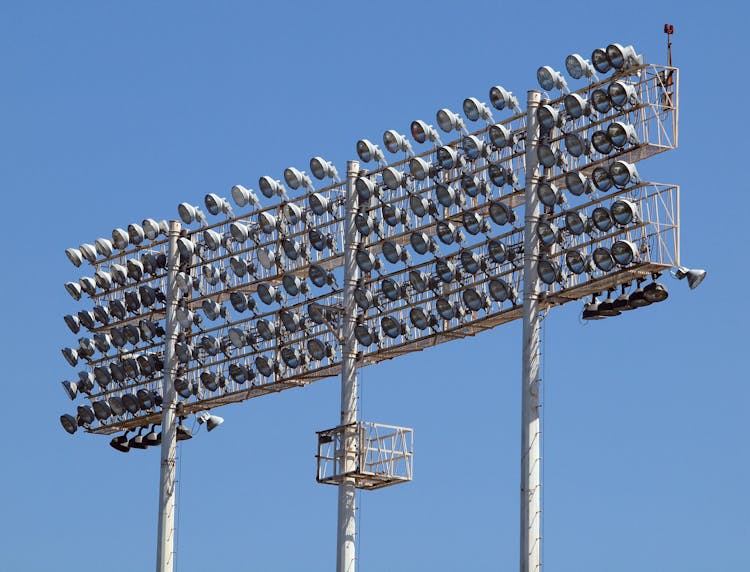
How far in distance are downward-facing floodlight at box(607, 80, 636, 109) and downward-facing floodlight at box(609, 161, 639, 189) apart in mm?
1785

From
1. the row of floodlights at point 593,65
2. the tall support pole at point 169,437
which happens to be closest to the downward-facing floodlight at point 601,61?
the row of floodlights at point 593,65

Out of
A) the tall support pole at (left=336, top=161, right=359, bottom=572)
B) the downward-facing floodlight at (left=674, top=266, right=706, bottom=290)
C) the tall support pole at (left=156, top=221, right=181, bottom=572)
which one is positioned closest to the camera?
the downward-facing floodlight at (left=674, top=266, right=706, bottom=290)

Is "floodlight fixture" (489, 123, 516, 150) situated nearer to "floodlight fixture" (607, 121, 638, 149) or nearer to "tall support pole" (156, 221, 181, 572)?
"floodlight fixture" (607, 121, 638, 149)

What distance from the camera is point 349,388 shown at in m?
69.5

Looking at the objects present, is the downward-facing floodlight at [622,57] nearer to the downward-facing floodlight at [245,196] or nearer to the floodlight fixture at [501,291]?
the floodlight fixture at [501,291]

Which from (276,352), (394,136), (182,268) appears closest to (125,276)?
(182,268)

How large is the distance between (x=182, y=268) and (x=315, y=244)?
24.9 ft

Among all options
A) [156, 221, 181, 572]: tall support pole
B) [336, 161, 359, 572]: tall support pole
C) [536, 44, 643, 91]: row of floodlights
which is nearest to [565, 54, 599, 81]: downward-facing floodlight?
[536, 44, 643, 91]: row of floodlights

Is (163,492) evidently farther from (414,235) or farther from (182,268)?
(414,235)

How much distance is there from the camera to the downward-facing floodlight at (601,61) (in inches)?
2485

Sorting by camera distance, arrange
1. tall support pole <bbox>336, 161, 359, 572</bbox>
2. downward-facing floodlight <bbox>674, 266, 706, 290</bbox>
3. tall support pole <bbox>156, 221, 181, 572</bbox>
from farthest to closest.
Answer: tall support pole <bbox>156, 221, 181, 572</bbox>, tall support pole <bbox>336, 161, 359, 572</bbox>, downward-facing floodlight <bbox>674, 266, 706, 290</bbox>

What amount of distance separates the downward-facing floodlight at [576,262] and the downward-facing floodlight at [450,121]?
6.80 metres

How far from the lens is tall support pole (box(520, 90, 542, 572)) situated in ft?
202

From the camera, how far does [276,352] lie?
73125mm
